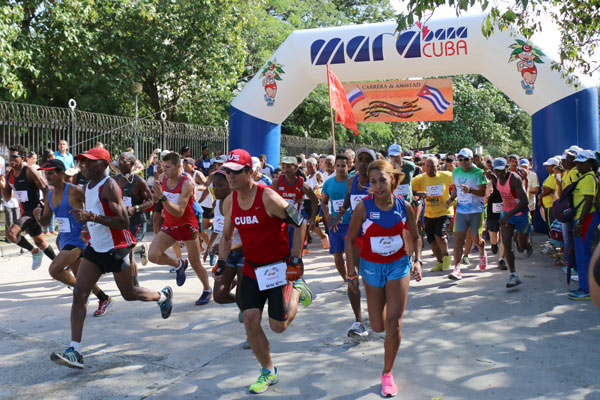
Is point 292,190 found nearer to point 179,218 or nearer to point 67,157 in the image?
point 179,218

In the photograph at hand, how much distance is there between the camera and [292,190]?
761cm

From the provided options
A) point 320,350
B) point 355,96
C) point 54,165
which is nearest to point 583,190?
point 320,350

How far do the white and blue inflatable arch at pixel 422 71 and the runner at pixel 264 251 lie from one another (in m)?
7.72

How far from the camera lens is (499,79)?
39.5 ft

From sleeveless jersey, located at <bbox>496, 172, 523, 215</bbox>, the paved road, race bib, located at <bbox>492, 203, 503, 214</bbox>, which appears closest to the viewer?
the paved road

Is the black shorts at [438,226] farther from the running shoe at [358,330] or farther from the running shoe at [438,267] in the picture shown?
the running shoe at [358,330]

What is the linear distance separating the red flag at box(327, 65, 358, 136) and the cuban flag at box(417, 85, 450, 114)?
9.84ft

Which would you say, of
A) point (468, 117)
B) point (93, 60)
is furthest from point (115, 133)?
point (468, 117)

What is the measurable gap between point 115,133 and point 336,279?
7.99 meters

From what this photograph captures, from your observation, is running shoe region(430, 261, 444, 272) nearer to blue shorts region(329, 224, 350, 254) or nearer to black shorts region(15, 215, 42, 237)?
blue shorts region(329, 224, 350, 254)

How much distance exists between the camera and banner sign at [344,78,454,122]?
1445cm

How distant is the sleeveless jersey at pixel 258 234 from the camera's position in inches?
167

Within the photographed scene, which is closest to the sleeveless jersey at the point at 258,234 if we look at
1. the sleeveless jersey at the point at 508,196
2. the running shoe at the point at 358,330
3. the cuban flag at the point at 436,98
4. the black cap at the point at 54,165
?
the running shoe at the point at 358,330

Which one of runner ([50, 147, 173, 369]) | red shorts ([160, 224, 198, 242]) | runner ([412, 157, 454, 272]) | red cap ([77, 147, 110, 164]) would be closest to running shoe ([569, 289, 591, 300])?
runner ([412, 157, 454, 272])
